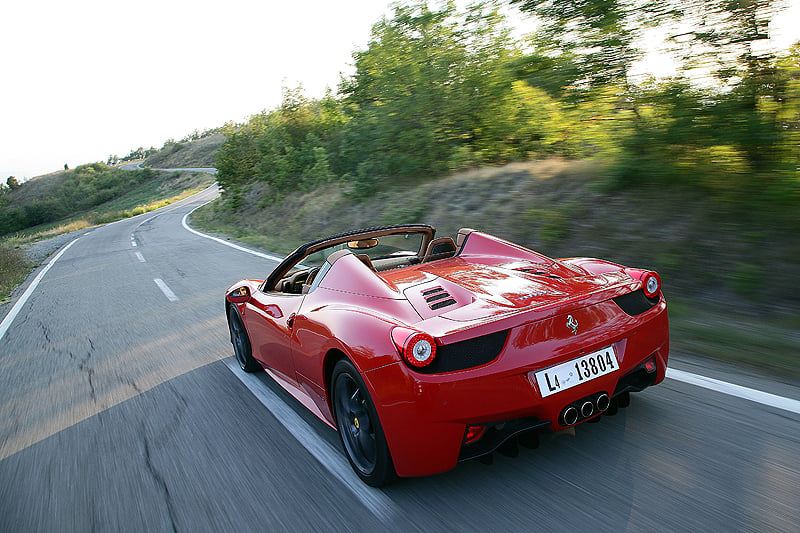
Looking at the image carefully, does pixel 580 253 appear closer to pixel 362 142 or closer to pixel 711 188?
pixel 711 188

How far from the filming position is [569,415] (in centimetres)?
248

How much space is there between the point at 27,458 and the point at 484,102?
370 inches

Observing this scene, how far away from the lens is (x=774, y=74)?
544 centimetres

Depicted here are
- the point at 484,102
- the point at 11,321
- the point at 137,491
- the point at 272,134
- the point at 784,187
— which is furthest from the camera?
the point at 272,134

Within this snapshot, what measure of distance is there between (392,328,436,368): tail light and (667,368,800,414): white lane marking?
6.85 ft

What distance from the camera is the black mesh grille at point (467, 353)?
237 centimetres

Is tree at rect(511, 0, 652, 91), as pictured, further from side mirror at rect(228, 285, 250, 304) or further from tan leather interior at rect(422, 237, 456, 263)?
side mirror at rect(228, 285, 250, 304)

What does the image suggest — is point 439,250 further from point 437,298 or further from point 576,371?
point 576,371

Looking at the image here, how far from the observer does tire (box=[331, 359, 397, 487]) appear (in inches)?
103

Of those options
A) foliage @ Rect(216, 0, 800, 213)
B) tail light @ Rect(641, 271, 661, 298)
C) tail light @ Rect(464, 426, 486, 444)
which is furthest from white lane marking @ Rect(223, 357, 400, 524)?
foliage @ Rect(216, 0, 800, 213)

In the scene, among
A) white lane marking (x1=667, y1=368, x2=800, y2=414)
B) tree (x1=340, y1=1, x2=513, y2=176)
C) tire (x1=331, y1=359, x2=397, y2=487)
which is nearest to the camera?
tire (x1=331, y1=359, x2=397, y2=487)

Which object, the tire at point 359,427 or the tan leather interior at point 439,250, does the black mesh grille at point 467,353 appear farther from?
the tan leather interior at point 439,250

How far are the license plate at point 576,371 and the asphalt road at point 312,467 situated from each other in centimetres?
48

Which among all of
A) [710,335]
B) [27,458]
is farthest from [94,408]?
[710,335]
